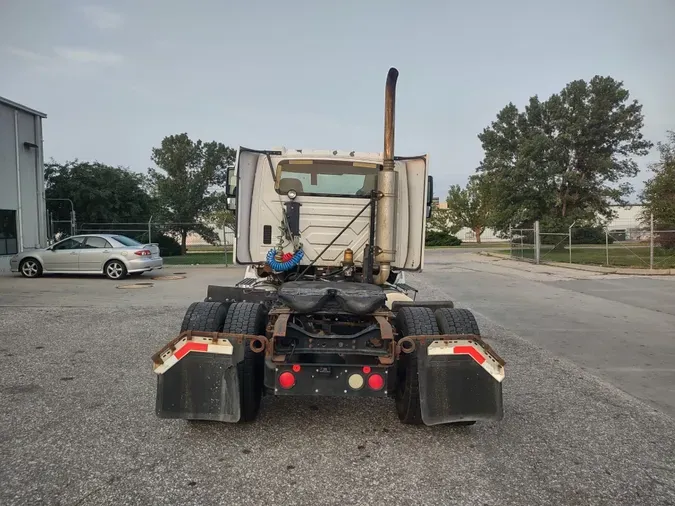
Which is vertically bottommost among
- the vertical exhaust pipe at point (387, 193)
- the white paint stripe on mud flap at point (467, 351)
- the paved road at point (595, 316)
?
the paved road at point (595, 316)

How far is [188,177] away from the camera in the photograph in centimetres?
4012

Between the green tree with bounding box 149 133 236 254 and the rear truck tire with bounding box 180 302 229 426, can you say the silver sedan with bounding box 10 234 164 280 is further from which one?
the green tree with bounding box 149 133 236 254

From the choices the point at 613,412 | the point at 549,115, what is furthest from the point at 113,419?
the point at 549,115

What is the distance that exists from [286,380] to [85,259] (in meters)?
15.3

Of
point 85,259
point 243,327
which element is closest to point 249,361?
point 243,327

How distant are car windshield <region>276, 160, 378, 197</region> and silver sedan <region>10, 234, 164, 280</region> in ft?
40.7

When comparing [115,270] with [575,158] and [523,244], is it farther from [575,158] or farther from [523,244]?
[575,158]

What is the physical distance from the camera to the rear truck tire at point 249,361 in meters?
4.05

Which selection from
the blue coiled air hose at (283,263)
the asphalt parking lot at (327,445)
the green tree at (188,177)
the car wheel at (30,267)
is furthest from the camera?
the green tree at (188,177)

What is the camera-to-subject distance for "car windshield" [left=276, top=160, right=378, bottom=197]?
6.47 metres

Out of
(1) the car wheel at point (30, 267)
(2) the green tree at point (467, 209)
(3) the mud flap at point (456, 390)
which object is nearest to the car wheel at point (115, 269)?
(1) the car wheel at point (30, 267)

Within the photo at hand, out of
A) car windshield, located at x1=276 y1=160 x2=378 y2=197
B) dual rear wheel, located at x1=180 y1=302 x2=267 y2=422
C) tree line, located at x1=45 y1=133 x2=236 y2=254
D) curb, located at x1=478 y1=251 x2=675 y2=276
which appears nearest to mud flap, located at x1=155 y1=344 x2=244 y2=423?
dual rear wheel, located at x1=180 y1=302 x2=267 y2=422

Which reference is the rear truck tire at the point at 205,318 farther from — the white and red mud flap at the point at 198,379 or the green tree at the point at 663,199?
the green tree at the point at 663,199

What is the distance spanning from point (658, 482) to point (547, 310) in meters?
8.07
